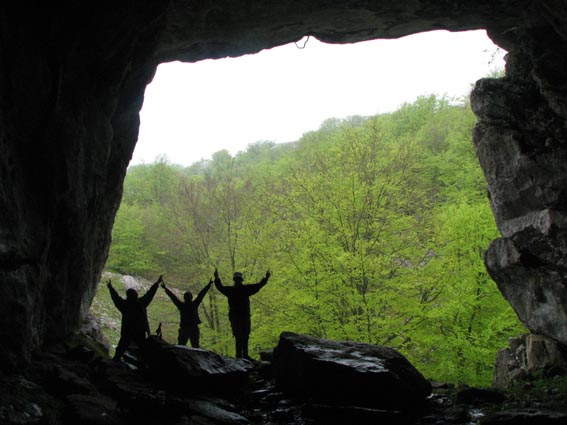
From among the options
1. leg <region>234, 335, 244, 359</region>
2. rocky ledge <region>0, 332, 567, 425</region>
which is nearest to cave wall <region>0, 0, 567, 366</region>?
rocky ledge <region>0, 332, 567, 425</region>

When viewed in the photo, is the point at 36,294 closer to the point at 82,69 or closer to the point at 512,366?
the point at 82,69

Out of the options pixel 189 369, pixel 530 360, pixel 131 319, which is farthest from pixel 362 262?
pixel 189 369

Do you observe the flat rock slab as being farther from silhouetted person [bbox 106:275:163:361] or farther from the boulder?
silhouetted person [bbox 106:275:163:361]

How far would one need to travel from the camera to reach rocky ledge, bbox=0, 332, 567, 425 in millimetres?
6109

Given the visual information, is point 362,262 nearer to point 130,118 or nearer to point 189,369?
point 130,118

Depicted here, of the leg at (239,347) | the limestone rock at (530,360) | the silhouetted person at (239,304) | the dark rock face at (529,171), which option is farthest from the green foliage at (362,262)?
the silhouetted person at (239,304)

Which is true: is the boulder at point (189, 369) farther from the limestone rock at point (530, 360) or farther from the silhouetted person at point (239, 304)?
the limestone rock at point (530, 360)

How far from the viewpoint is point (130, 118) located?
11.4 metres

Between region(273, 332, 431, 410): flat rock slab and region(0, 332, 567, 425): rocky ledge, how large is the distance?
2 cm

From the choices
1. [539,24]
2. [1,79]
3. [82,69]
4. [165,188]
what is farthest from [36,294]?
[165,188]

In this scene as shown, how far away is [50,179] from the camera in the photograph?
7.36 metres

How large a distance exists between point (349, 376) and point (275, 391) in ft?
5.53

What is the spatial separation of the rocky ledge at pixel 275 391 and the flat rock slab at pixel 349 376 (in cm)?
2

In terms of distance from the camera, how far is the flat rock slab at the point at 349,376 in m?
7.63
